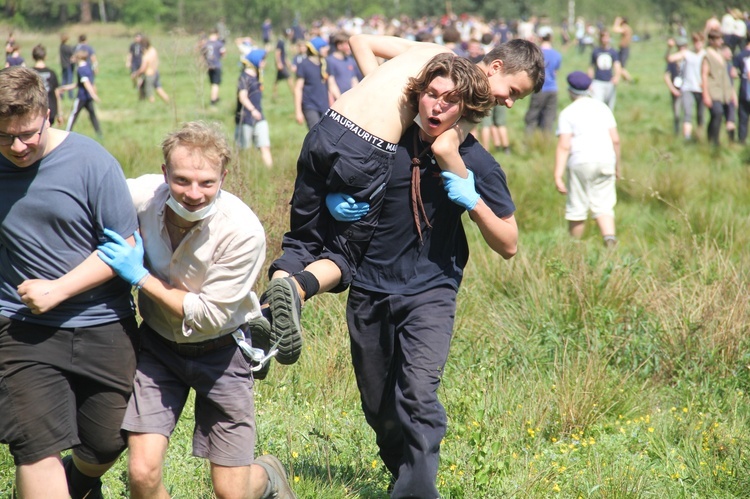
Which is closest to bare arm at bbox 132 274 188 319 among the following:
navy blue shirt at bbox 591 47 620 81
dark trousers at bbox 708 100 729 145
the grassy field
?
the grassy field

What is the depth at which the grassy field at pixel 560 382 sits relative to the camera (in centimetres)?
421

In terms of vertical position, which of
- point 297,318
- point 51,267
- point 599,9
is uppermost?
point 51,267

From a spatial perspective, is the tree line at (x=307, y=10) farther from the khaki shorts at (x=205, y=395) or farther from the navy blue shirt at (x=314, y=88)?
the khaki shorts at (x=205, y=395)

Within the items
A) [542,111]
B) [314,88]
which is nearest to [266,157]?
[314,88]

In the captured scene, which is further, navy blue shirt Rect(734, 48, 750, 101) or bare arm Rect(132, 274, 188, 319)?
navy blue shirt Rect(734, 48, 750, 101)

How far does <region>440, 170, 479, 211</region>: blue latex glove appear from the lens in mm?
3564

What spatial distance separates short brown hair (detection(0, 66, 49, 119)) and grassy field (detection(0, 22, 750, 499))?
5.81 feet

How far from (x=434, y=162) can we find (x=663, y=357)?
2.66m

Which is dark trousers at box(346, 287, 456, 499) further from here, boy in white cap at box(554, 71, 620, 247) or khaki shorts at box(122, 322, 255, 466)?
boy in white cap at box(554, 71, 620, 247)

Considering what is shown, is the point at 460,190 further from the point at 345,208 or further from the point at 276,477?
the point at 276,477

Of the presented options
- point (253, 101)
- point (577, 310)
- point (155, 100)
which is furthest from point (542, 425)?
point (155, 100)

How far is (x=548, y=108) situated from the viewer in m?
14.1

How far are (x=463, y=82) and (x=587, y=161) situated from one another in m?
5.32

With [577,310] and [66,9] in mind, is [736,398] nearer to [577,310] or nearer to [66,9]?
[577,310]
